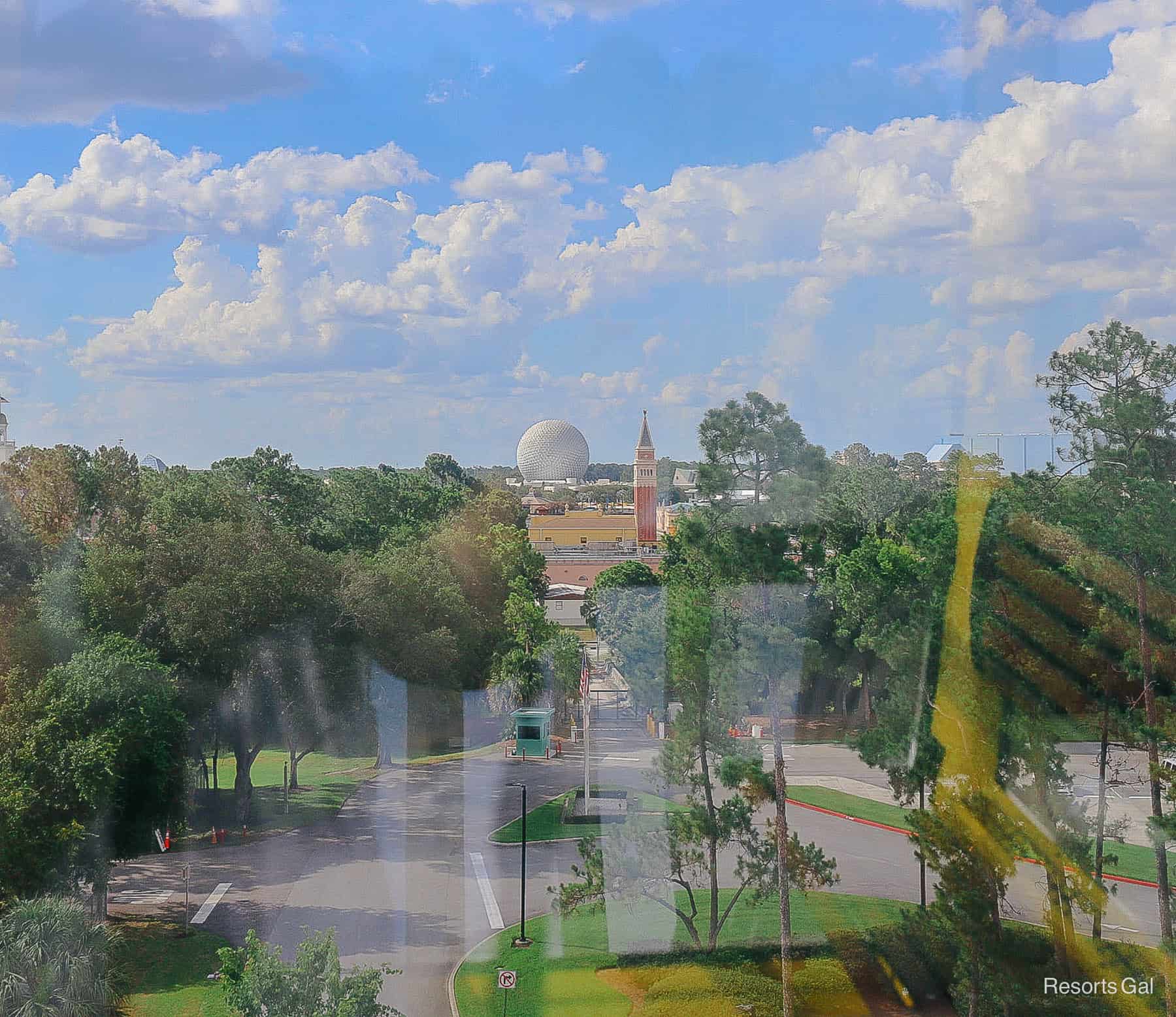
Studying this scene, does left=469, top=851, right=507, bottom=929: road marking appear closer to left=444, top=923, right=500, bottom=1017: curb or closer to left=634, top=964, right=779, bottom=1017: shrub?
left=444, top=923, right=500, bottom=1017: curb

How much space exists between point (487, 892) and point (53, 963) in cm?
624

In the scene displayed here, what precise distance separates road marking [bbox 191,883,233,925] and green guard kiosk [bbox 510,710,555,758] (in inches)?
360

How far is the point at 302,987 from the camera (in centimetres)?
862

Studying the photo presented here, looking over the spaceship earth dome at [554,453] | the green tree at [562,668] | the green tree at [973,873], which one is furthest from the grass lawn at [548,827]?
the spaceship earth dome at [554,453]

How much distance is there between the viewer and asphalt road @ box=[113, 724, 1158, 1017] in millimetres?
12469

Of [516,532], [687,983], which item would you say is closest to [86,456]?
[516,532]

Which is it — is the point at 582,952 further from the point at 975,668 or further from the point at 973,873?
the point at 975,668

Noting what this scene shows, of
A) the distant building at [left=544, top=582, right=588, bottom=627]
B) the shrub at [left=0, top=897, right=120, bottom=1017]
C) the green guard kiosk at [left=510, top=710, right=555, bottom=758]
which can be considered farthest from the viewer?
the distant building at [left=544, top=582, right=588, bottom=627]

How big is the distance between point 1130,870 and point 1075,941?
385cm

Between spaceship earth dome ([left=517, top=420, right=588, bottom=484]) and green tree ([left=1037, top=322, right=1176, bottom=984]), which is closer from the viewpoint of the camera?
green tree ([left=1037, top=322, right=1176, bottom=984])

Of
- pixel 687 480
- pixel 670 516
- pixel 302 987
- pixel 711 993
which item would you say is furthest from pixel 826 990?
pixel 670 516

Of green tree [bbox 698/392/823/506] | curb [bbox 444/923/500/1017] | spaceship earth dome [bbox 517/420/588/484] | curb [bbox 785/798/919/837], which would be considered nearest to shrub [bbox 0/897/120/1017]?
curb [bbox 444/923/500/1017]

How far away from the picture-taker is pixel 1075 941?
10.3 meters

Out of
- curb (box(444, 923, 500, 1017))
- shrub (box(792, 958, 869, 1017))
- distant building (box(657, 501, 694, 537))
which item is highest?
distant building (box(657, 501, 694, 537))
